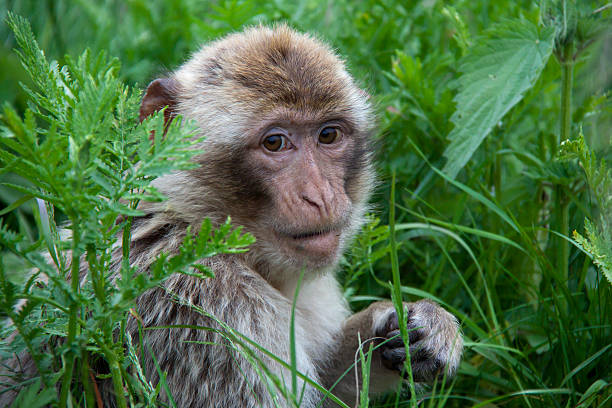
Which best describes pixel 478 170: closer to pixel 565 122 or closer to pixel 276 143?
pixel 565 122

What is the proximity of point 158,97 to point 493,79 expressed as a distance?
60.1 inches

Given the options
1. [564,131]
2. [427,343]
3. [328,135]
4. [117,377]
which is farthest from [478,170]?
[117,377]

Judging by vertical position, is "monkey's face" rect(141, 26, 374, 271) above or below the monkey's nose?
above

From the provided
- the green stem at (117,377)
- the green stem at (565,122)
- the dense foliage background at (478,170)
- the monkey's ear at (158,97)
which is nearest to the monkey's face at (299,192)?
the dense foliage background at (478,170)

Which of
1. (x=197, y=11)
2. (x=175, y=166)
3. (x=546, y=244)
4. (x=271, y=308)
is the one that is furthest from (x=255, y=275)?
(x=197, y=11)

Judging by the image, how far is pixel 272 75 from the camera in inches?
110

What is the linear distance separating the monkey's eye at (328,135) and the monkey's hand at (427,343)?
815 millimetres

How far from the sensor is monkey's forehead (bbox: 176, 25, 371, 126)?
2783 millimetres

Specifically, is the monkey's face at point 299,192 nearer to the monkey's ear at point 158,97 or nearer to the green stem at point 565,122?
the monkey's ear at point 158,97

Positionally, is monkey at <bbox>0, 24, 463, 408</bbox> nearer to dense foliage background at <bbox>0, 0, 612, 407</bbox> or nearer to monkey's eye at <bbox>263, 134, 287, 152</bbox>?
monkey's eye at <bbox>263, 134, 287, 152</bbox>

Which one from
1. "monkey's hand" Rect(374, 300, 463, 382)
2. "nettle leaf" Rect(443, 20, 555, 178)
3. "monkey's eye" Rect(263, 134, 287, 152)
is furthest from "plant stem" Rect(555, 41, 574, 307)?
"monkey's eye" Rect(263, 134, 287, 152)

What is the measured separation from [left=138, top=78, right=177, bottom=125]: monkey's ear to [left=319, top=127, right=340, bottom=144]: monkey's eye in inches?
27.5

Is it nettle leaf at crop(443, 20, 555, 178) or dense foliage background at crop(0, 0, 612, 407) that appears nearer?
dense foliage background at crop(0, 0, 612, 407)

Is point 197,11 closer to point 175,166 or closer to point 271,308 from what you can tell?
point 271,308
